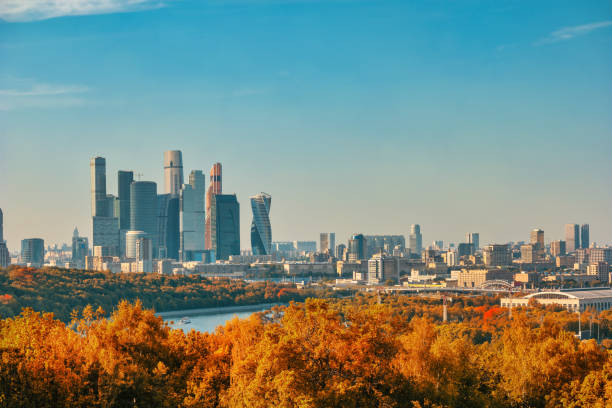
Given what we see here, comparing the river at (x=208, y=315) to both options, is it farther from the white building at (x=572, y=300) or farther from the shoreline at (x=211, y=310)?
the white building at (x=572, y=300)

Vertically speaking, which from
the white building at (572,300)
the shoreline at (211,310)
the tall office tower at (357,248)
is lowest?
the shoreline at (211,310)

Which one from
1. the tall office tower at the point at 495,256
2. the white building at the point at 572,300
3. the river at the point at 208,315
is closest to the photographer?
the white building at the point at 572,300

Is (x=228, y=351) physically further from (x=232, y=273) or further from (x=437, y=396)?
(x=232, y=273)

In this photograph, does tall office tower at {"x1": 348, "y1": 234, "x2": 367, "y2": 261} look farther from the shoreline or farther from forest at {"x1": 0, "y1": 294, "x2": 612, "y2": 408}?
forest at {"x1": 0, "y1": 294, "x2": 612, "y2": 408}

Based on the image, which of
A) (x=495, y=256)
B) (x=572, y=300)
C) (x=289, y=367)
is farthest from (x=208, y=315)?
(x=495, y=256)

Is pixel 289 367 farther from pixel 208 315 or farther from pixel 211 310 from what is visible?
pixel 211 310

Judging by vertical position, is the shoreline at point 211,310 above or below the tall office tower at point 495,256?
below

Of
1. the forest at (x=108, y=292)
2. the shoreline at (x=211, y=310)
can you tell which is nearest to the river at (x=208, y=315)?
the shoreline at (x=211, y=310)
